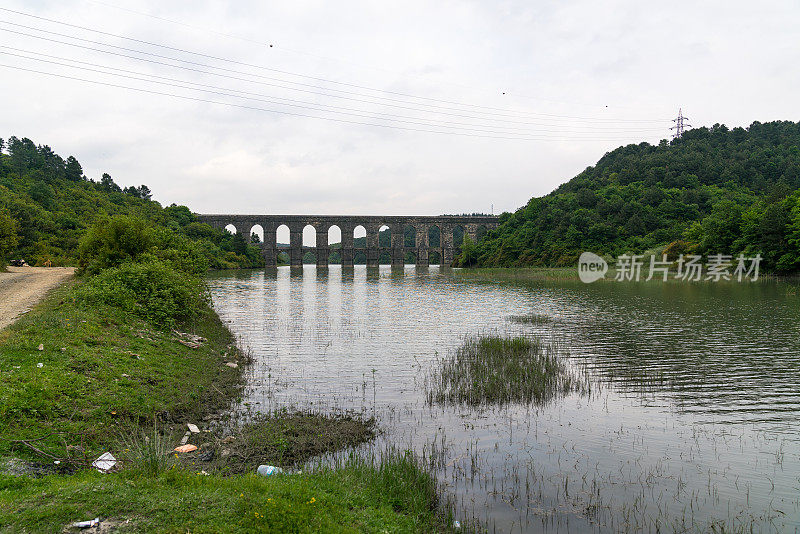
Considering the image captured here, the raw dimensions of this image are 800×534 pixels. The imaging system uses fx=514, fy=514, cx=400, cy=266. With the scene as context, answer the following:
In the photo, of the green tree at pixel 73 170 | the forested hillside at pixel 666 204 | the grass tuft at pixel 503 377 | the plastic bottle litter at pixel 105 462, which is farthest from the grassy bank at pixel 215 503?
the green tree at pixel 73 170

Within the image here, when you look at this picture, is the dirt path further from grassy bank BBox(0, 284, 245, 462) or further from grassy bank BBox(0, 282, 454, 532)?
grassy bank BBox(0, 282, 454, 532)

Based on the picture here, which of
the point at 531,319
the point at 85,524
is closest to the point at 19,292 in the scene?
the point at 85,524

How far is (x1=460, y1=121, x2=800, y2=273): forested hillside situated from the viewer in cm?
6116

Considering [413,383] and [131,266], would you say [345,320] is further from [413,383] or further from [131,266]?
[413,383]

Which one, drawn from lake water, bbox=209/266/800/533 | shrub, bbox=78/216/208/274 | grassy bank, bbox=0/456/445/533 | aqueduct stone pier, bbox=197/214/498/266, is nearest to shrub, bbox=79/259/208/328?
lake water, bbox=209/266/800/533

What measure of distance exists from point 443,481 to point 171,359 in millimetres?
8670

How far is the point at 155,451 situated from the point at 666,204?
289 feet

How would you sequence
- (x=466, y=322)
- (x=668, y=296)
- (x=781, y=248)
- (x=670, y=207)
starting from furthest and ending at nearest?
(x=670, y=207), (x=781, y=248), (x=668, y=296), (x=466, y=322)

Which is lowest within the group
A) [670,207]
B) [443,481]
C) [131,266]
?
[443,481]

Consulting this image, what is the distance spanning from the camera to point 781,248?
4809cm

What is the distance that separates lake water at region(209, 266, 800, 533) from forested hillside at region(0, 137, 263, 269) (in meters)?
14.3

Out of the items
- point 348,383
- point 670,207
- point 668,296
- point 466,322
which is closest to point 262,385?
point 348,383

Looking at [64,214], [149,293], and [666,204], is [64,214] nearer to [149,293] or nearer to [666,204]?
[149,293]

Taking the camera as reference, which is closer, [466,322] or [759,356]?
[759,356]
